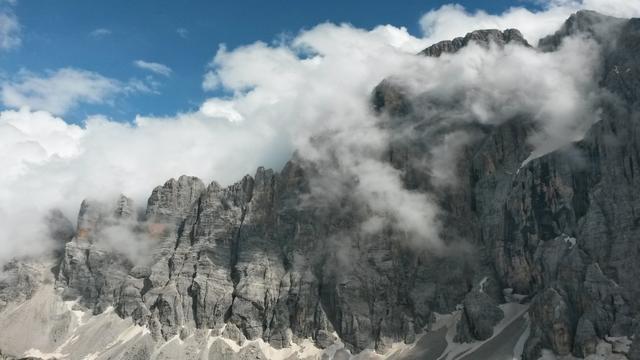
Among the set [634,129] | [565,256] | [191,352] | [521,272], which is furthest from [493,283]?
[191,352]

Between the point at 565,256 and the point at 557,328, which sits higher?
the point at 565,256

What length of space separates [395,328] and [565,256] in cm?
4985

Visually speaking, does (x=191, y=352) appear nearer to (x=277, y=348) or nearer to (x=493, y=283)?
(x=277, y=348)

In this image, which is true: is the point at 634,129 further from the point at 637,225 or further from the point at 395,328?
the point at 395,328

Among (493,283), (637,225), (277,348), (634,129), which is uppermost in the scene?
(634,129)

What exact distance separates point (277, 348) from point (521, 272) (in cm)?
6973

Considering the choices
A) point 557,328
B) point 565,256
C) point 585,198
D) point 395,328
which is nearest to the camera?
point 557,328

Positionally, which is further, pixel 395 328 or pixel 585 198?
pixel 395 328

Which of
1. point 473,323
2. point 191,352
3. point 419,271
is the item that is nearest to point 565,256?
point 473,323

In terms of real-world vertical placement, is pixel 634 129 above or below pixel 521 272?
above

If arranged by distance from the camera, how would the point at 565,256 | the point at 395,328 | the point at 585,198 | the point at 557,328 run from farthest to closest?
1. the point at 395,328
2. the point at 585,198
3. the point at 565,256
4. the point at 557,328

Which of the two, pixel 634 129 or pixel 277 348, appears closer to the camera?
pixel 634 129

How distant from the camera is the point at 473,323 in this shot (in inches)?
6742

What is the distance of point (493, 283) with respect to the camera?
178875 millimetres
